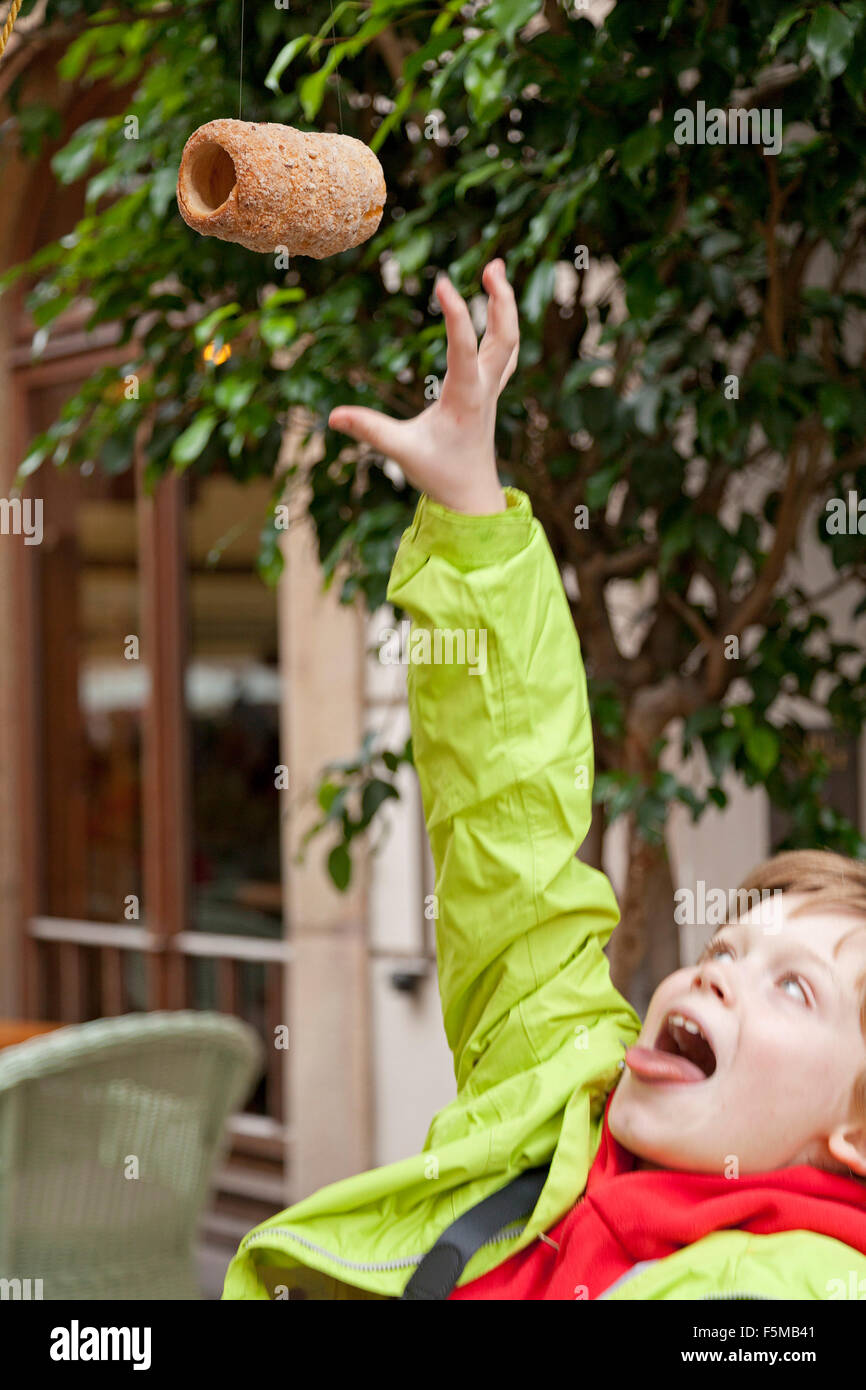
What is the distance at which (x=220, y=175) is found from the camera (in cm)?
117

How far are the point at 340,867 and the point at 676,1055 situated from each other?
1301 mm

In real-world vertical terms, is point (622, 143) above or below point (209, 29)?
below

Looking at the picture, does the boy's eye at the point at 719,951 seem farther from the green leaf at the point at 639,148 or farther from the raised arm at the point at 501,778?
the green leaf at the point at 639,148

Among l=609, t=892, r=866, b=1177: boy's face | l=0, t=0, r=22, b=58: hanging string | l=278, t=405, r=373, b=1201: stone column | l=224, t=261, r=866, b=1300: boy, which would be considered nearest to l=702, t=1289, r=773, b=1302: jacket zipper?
l=224, t=261, r=866, b=1300: boy

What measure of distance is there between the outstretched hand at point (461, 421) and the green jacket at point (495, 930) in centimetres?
3

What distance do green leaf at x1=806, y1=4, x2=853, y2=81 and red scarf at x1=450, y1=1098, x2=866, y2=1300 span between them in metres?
1.07

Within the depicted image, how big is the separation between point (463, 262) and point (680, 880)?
6.59ft

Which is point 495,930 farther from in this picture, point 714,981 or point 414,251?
point 414,251

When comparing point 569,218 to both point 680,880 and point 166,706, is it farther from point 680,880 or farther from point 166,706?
point 166,706

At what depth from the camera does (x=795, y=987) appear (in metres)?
1.33

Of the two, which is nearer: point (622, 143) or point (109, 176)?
point (622, 143)

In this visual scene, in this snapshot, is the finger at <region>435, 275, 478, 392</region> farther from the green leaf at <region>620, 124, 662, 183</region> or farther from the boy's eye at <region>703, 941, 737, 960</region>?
the green leaf at <region>620, 124, 662, 183</region>

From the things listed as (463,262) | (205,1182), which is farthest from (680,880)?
(463,262)

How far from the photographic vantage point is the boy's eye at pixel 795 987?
4.34ft
